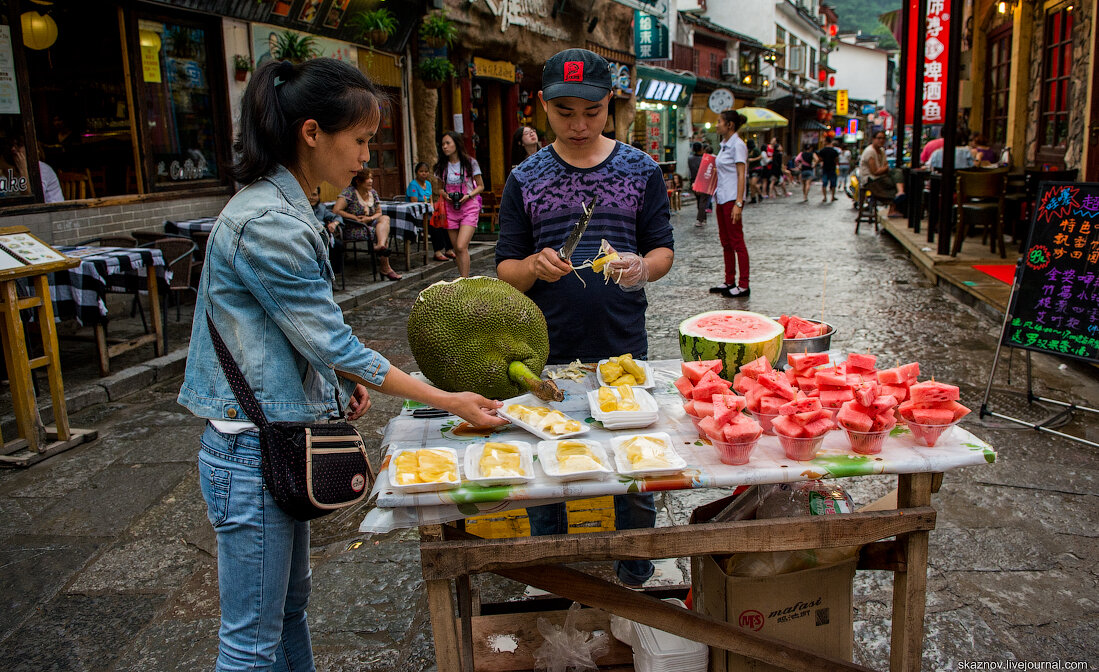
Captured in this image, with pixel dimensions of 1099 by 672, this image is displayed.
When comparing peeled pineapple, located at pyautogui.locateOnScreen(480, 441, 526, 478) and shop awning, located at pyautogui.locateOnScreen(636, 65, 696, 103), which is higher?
shop awning, located at pyautogui.locateOnScreen(636, 65, 696, 103)

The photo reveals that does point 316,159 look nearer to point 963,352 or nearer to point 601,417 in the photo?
point 601,417

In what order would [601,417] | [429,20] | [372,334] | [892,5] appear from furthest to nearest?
[892,5] → [429,20] → [372,334] → [601,417]

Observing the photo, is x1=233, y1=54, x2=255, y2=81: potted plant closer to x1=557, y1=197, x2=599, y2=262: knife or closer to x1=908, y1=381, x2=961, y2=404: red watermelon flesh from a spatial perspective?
x1=557, y1=197, x2=599, y2=262: knife

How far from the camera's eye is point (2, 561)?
3.50 meters

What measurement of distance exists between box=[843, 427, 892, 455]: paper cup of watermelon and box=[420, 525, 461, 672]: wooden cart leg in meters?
1.10

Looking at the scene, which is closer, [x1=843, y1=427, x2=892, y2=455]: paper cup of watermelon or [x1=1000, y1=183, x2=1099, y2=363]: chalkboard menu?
[x1=843, y1=427, x2=892, y2=455]: paper cup of watermelon

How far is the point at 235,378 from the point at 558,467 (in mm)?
799

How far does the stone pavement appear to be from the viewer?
2836 mm

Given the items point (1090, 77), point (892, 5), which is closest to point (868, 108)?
point (892, 5)

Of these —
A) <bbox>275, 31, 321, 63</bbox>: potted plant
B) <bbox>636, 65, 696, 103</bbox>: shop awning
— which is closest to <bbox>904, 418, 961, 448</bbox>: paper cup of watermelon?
<bbox>275, 31, 321, 63</bbox>: potted plant

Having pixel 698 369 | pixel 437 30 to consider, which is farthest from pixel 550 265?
pixel 437 30

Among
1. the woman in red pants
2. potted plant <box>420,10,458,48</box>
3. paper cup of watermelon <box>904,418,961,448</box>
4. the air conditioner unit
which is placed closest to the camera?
paper cup of watermelon <box>904,418,961,448</box>

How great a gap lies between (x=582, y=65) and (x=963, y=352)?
515 centimetres

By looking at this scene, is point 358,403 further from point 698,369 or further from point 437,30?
point 437,30
